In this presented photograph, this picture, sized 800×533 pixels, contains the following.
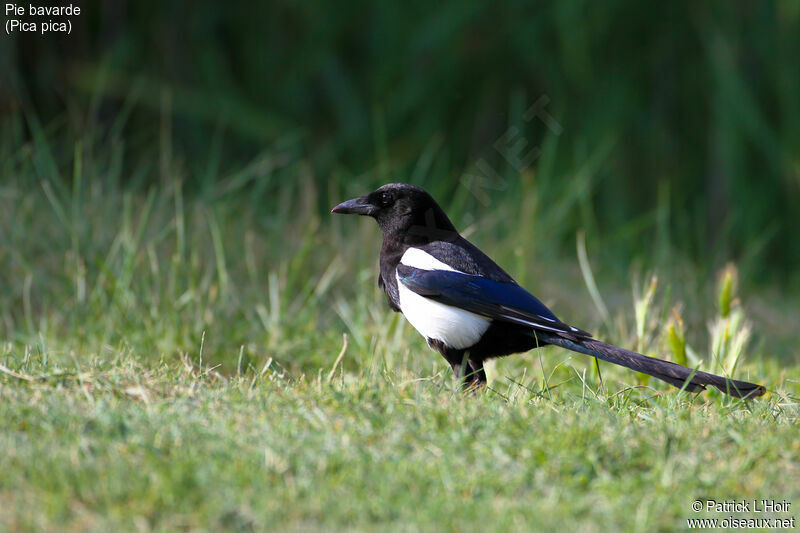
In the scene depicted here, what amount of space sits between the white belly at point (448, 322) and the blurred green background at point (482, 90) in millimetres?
4016

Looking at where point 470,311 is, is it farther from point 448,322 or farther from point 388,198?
point 388,198

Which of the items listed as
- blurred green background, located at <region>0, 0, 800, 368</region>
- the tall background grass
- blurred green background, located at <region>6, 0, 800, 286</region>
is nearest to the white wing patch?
the tall background grass

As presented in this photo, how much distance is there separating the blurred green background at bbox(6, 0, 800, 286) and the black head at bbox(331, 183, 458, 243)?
11.7ft

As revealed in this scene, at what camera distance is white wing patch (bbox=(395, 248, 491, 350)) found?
3.53m

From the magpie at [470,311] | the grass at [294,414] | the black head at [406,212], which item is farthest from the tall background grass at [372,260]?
the black head at [406,212]

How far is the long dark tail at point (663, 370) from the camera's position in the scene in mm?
3111

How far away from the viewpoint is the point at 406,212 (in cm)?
388

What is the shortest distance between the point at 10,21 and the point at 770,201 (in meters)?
5.89

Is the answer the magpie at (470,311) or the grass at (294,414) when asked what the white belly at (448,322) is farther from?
the grass at (294,414)

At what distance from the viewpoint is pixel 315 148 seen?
827 centimetres

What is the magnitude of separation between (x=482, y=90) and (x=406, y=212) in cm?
469

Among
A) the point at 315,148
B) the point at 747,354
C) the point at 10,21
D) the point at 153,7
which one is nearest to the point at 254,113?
the point at 315,148

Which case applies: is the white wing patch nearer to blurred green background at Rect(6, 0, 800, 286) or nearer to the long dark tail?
the long dark tail

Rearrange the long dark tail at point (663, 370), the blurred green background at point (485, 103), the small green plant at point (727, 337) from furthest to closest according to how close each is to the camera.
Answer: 1. the blurred green background at point (485, 103)
2. the small green plant at point (727, 337)
3. the long dark tail at point (663, 370)
